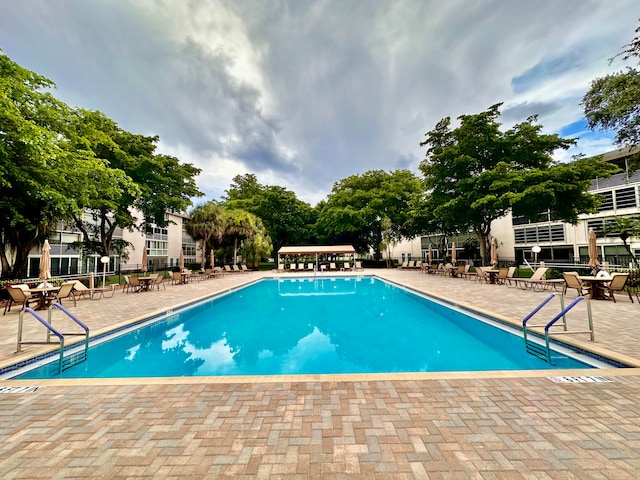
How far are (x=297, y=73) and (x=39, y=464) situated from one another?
18567mm

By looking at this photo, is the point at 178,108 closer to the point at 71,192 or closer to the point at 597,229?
the point at 71,192

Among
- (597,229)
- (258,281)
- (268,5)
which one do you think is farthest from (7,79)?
(597,229)

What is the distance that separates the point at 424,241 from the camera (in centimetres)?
3959

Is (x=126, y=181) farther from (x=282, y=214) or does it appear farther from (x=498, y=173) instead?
(x=282, y=214)

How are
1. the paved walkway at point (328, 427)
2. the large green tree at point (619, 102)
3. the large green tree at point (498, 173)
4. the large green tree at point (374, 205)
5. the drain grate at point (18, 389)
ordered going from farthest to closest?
the large green tree at point (374, 205), the large green tree at point (498, 173), the large green tree at point (619, 102), the drain grate at point (18, 389), the paved walkway at point (328, 427)

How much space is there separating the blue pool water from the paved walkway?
1.12 meters

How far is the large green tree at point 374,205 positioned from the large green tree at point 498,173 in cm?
805

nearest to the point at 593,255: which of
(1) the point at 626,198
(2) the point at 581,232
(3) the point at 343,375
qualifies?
(3) the point at 343,375

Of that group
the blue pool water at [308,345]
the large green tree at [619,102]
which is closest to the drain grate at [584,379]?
the blue pool water at [308,345]

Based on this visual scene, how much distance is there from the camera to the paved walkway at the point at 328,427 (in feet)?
6.28

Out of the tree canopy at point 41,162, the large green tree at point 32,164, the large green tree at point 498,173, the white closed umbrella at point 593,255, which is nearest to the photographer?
the large green tree at point 32,164

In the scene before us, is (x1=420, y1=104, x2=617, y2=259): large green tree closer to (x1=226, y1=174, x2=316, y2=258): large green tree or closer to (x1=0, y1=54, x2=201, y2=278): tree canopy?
(x1=226, y1=174, x2=316, y2=258): large green tree

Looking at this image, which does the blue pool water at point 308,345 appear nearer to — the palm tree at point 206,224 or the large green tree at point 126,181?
the large green tree at point 126,181

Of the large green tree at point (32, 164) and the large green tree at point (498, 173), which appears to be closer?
the large green tree at point (32, 164)
